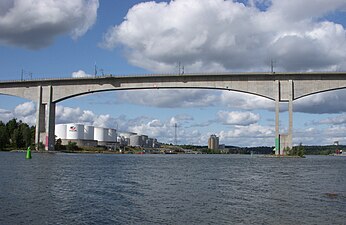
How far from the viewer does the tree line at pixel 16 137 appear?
143125 mm

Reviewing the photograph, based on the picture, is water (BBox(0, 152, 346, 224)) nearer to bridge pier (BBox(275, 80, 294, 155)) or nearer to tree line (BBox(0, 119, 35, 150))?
bridge pier (BBox(275, 80, 294, 155))

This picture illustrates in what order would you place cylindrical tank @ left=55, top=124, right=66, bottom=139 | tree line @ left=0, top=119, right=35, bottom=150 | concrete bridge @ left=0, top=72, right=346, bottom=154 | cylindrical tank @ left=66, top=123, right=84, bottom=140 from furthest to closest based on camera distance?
cylindrical tank @ left=66, top=123, right=84, bottom=140 < cylindrical tank @ left=55, top=124, right=66, bottom=139 < tree line @ left=0, top=119, right=35, bottom=150 < concrete bridge @ left=0, top=72, right=346, bottom=154

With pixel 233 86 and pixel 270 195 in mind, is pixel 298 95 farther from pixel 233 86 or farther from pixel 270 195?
pixel 270 195

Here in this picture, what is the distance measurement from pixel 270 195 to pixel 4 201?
637 inches

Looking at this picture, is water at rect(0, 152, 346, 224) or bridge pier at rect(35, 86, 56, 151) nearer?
water at rect(0, 152, 346, 224)

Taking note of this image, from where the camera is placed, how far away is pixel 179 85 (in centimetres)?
9631

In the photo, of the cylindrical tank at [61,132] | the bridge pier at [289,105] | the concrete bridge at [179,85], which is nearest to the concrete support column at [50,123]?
the concrete bridge at [179,85]

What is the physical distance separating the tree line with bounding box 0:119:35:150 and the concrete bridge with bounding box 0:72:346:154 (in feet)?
115

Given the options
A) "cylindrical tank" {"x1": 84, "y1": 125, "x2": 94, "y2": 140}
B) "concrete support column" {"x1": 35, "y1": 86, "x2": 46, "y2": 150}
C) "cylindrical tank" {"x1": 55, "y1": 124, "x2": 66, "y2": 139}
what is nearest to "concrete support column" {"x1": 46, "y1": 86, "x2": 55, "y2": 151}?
"concrete support column" {"x1": 35, "y1": 86, "x2": 46, "y2": 150}

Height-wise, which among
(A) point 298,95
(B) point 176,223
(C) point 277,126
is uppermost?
(A) point 298,95

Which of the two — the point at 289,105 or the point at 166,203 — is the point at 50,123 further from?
the point at 166,203

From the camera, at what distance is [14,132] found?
14550 centimetres

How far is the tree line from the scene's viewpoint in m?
143

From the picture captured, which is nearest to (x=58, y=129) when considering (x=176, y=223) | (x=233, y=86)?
(x=233, y=86)
